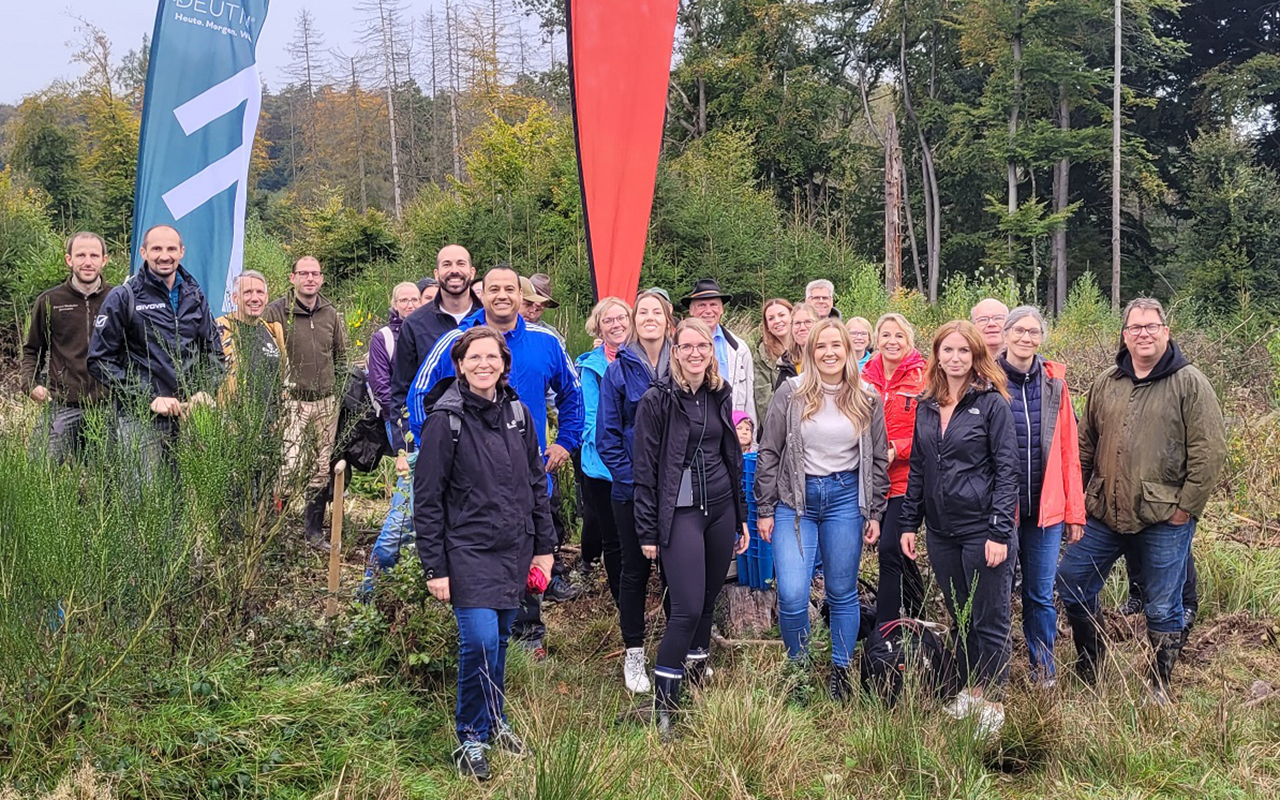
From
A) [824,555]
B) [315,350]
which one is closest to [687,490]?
[824,555]

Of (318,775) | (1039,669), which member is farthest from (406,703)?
(1039,669)

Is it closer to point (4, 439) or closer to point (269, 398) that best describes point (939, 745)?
point (269, 398)

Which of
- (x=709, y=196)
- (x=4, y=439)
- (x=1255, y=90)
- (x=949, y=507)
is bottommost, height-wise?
(x=949, y=507)

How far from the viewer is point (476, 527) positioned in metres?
3.59

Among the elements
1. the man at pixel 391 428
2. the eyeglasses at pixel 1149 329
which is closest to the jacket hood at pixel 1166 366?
the eyeglasses at pixel 1149 329

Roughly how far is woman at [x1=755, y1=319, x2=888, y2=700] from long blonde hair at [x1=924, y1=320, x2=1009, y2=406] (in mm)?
307

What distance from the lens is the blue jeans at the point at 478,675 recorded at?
11.7 ft

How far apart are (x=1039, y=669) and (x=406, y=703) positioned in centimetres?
273

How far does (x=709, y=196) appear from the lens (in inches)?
627

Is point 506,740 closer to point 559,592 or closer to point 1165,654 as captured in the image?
point 559,592

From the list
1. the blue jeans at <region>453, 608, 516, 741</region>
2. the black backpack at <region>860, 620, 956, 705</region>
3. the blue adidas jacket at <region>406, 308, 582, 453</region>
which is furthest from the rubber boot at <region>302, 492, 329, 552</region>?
the black backpack at <region>860, 620, 956, 705</region>

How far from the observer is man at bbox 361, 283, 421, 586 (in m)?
4.48

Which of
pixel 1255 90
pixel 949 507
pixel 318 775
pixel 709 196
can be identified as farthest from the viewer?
pixel 1255 90

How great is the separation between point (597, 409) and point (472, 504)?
148 centimetres
